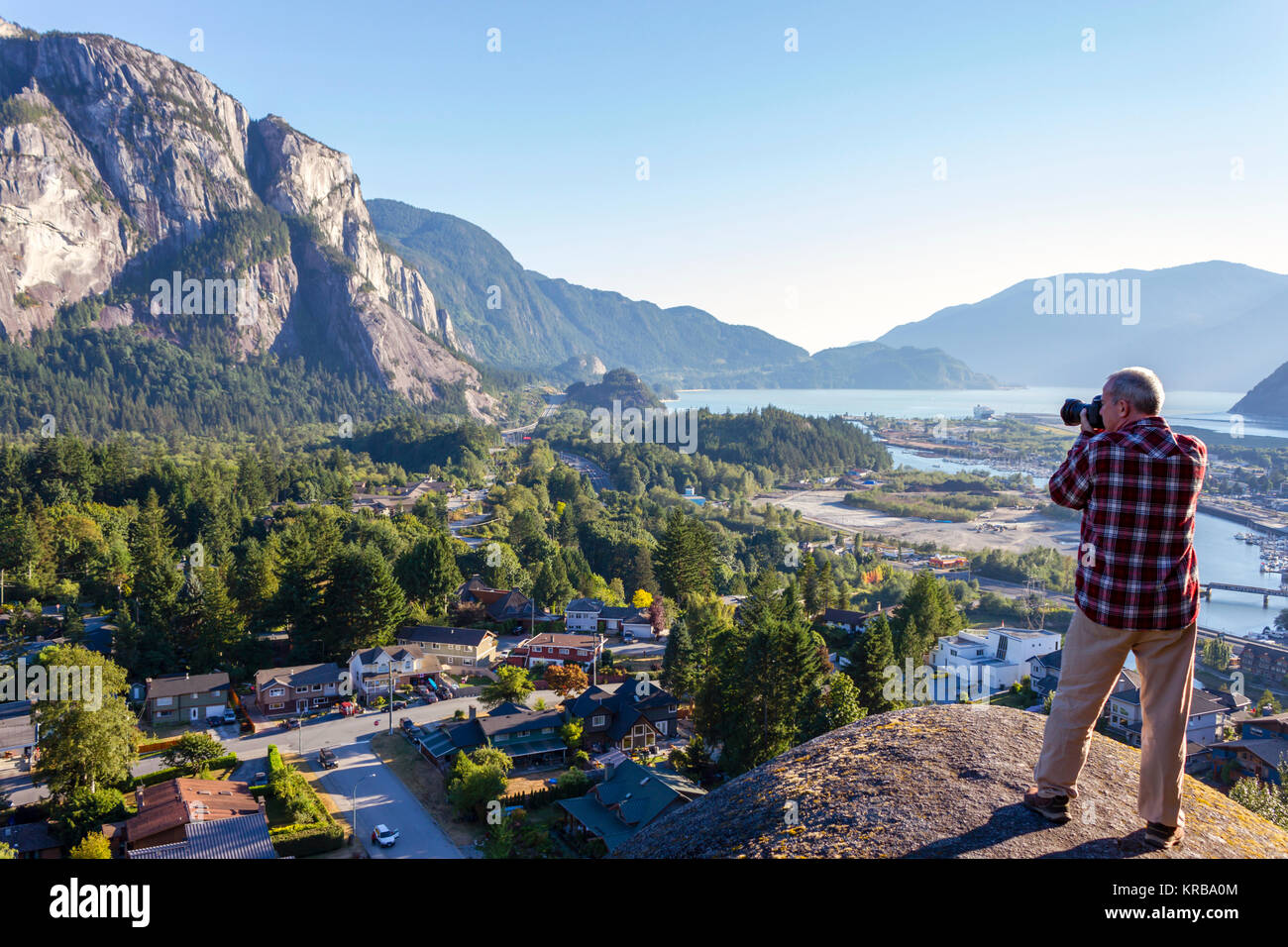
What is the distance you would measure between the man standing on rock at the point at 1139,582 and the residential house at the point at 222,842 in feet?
45.5

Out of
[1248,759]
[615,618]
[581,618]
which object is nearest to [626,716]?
[581,618]

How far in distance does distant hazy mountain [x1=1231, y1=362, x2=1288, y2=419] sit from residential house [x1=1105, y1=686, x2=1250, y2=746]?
498 feet

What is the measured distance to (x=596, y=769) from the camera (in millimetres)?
19469

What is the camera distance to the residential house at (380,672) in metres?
24.2

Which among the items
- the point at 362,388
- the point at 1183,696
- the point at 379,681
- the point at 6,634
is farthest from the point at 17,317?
the point at 1183,696

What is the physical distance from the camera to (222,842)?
1349 centimetres

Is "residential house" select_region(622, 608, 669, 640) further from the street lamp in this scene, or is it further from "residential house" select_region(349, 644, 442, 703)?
the street lamp

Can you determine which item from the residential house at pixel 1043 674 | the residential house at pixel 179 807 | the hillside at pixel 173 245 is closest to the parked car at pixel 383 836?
the residential house at pixel 179 807

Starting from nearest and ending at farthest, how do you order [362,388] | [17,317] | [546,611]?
[546,611]
[17,317]
[362,388]

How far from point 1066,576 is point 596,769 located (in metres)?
42.9

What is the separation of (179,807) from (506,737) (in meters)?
7.77

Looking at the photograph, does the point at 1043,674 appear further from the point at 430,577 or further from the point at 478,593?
the point at 430,577

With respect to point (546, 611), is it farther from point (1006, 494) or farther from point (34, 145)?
point (34, 145)

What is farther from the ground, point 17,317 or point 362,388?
point 17,317
